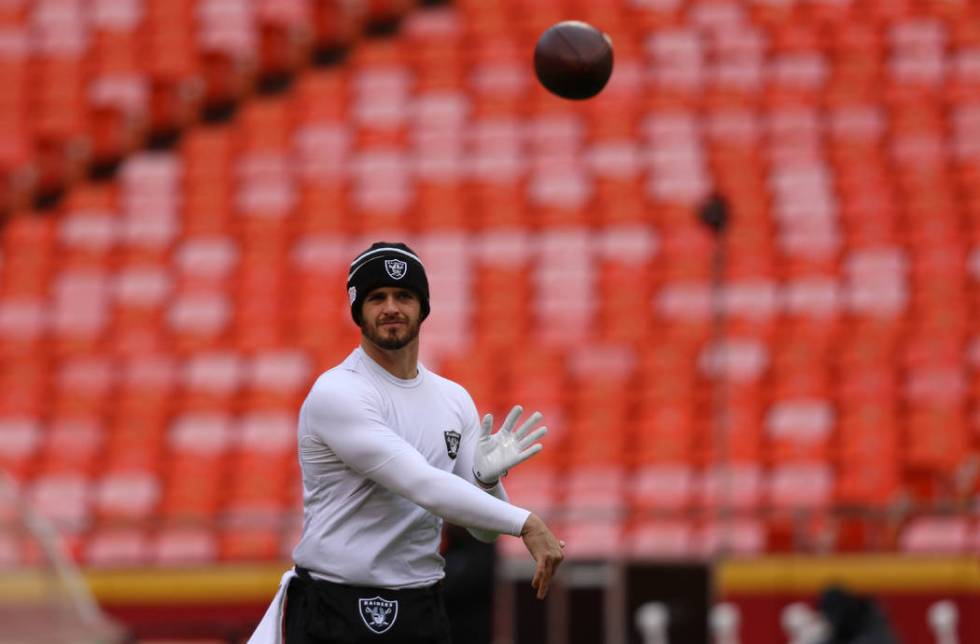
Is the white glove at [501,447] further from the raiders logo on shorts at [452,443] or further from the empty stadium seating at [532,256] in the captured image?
the empty stadium seating at [532,256]

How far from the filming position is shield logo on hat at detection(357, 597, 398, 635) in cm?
429

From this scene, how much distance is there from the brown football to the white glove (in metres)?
1.76

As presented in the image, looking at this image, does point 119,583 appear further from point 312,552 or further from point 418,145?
point 312,552

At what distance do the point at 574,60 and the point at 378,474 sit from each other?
6.65ft

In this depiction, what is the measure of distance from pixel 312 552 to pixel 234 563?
719cm

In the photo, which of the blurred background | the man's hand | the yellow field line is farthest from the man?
the yellow field line

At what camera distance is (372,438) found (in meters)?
4.21

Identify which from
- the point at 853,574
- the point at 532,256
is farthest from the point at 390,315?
the point at 532,256

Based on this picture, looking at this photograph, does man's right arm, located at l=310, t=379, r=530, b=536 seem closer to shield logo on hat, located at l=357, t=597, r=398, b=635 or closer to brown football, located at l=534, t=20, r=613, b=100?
shield logo on hat, located at l=357, t=597, r=398, b=635

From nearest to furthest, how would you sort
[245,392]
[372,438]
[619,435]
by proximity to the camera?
[372,438] < [619,435] < [245,392]

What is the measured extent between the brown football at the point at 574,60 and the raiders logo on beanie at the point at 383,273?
1612mm

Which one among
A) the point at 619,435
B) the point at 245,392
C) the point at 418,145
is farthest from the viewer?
the point at 418,145

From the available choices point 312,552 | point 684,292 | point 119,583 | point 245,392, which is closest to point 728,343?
point 684,292

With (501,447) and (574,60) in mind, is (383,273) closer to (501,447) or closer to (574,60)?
(501,447)
